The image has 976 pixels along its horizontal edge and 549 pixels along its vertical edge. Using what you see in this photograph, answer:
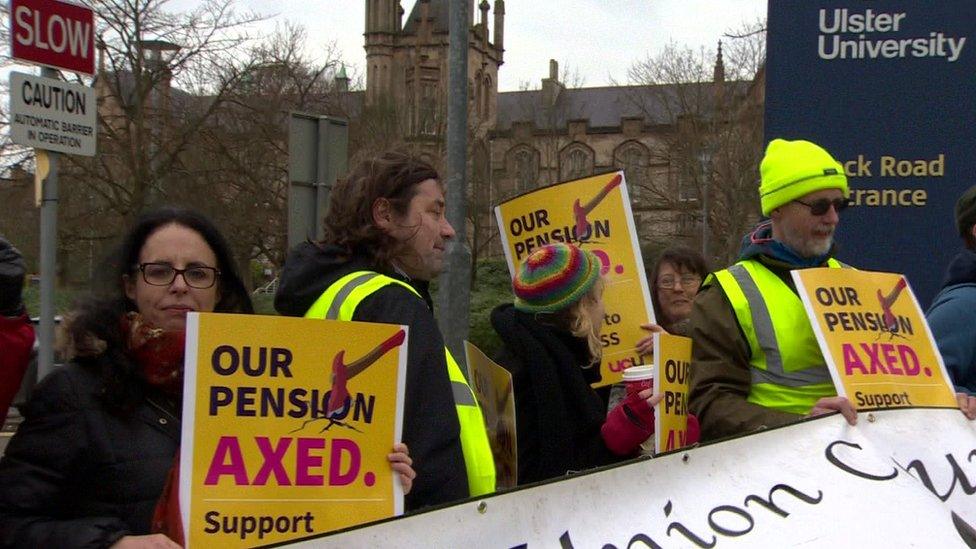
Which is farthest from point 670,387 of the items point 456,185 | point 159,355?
point 456,185

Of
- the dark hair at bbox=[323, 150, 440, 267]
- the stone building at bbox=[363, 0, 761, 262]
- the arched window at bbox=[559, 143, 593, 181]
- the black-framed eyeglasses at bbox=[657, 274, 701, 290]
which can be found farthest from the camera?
the arched window at bbox=[559, 143, 593, 181]

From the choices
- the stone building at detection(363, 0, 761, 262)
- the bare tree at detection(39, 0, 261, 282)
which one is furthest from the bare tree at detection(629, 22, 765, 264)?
the bare tree at detection(39, 0, 261, 282)

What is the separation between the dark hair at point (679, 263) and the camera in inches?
193

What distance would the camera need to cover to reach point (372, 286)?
257 cm

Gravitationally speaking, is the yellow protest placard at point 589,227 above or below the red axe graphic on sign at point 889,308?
above

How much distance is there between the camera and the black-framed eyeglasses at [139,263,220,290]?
2479 millimetres


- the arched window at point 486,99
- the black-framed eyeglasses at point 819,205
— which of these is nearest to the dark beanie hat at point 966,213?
the black-framed eyeglasses at point 819,205

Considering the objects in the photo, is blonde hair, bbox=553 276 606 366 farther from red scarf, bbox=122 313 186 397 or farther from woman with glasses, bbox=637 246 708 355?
red scarf, bbox=122 313 186 397

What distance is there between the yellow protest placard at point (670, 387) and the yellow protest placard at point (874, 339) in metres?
0.43

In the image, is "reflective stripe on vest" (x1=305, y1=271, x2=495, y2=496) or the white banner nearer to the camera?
the white banner

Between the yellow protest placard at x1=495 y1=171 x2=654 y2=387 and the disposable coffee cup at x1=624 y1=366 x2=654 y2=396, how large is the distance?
733 millimetres

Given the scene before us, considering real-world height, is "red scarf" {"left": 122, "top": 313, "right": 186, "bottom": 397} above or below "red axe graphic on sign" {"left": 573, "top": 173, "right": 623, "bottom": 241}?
below

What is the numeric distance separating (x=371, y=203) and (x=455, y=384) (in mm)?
510

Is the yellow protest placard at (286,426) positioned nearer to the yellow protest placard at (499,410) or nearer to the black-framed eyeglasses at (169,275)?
the black-framed eyeglasses at (169,275)
